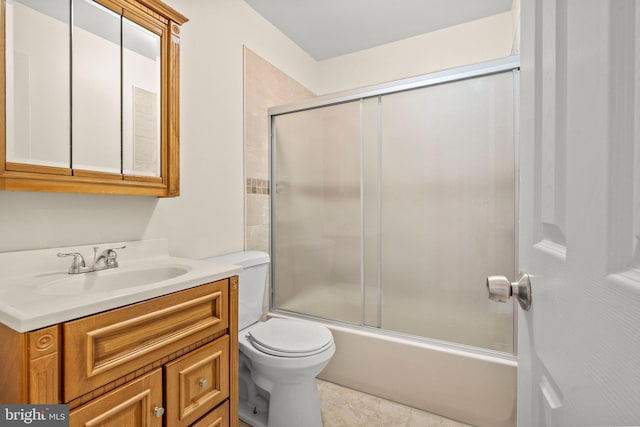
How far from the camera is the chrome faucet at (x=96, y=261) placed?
110cm

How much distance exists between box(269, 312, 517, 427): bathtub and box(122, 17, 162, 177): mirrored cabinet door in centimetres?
145

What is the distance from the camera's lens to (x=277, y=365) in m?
1.33

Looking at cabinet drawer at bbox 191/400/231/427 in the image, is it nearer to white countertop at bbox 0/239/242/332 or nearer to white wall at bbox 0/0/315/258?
white countertop at bbox 0/239/242/332

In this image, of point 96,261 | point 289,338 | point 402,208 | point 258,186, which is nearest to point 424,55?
point 402,208

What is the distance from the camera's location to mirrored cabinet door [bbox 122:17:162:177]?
4.26 feet

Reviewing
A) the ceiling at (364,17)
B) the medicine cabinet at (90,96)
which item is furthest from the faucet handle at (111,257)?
the ceiling at (364,17)

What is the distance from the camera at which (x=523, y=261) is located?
0.60 metres

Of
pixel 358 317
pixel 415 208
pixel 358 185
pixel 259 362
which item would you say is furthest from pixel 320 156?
pixel 259 362

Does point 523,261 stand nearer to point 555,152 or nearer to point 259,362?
point 555,152

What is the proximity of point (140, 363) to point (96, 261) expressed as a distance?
1.65ft

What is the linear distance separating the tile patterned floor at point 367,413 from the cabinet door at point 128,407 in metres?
0.82

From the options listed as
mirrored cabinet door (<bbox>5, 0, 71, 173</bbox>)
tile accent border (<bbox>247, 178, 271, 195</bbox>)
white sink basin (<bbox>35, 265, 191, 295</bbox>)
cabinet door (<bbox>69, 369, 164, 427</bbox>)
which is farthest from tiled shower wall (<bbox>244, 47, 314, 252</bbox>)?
cabinet door (<bbox>69, 369, 164, 427</bbox>)

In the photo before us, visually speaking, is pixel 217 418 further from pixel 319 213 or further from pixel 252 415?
pixel 319 213

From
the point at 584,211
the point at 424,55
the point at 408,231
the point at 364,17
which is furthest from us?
the point at 424,55
